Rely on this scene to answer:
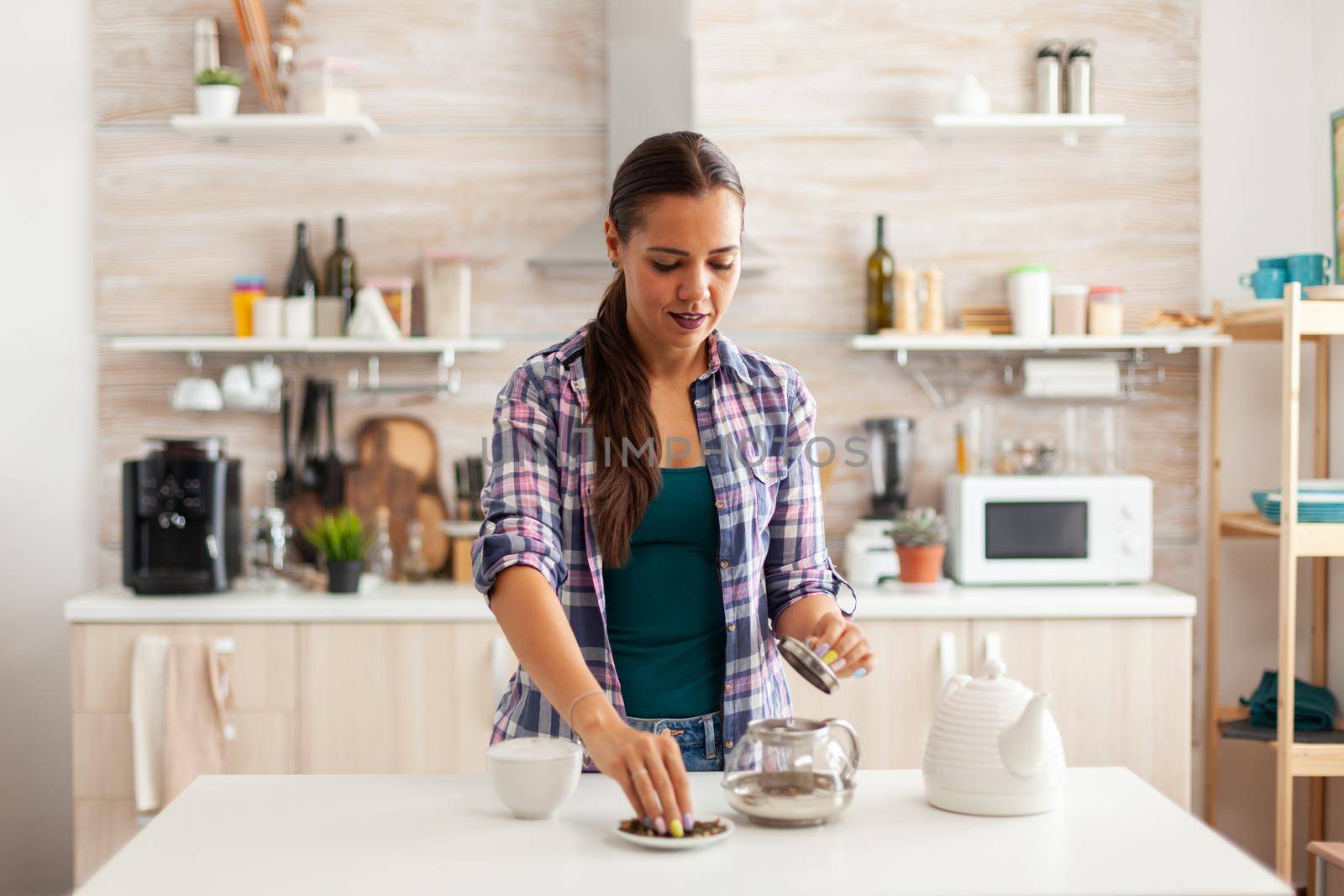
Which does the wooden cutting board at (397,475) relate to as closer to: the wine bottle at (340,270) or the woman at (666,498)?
the wine bottle at (340,270)

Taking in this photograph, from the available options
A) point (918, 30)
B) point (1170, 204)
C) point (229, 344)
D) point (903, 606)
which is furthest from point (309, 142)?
point (1170, 204)

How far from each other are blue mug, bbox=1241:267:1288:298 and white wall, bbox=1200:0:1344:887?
0.37 metres

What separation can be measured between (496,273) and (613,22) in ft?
2.49

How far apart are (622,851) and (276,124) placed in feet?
8.53

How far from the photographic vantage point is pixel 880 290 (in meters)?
3.42

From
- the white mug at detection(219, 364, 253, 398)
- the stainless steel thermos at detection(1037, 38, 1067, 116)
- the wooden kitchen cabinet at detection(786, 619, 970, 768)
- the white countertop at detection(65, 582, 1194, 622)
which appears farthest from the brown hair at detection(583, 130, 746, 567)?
the stainless steel thermos at detection(1037, 38, 1067, 116)

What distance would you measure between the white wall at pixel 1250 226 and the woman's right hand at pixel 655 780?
2.70 m

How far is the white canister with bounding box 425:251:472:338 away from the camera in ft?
11.0

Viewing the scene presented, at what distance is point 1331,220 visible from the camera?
10.9ft

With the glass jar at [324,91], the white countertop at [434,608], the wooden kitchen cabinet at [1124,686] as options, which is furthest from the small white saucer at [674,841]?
the glass jar at [324,91]

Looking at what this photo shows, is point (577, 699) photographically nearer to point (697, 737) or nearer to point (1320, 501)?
point (697, 737)

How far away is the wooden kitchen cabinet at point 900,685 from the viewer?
9.82 ft

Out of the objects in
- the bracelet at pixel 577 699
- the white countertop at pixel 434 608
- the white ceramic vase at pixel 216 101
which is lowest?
the white countertop at pixel 434 608

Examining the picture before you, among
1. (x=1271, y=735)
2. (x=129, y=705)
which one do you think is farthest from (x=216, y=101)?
(x=1271, y=735)
